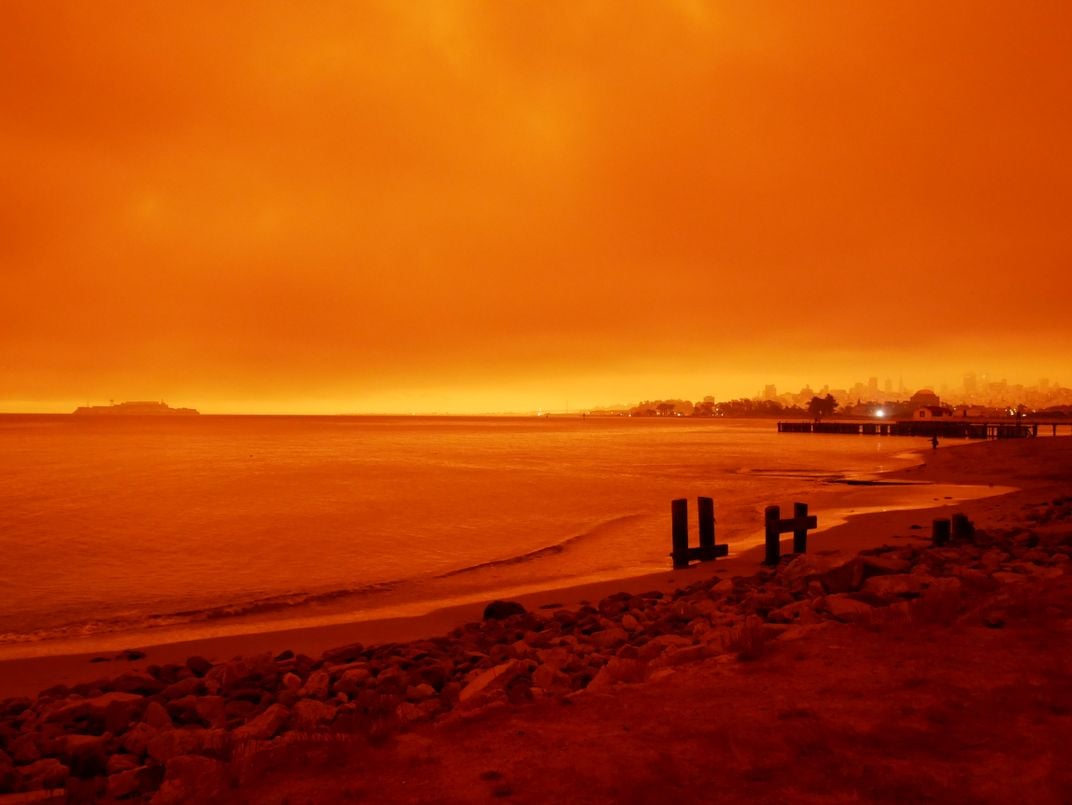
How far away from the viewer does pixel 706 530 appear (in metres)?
17.4

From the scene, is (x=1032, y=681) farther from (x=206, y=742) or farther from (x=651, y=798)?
(x=206, y=742)

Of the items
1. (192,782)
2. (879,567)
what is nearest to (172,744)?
(192,782)

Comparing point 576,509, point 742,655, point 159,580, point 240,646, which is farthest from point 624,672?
point 576,509

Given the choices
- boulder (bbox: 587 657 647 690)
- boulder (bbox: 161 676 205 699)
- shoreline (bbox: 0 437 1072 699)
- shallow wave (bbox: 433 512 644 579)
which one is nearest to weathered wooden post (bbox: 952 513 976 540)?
shoreline (bbox: 0 437 1072 699)

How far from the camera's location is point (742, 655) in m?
7.38

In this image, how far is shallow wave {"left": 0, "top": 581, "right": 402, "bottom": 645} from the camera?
13.3 m

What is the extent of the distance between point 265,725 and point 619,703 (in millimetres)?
3179

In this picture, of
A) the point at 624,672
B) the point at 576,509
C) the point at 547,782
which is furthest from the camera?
the point at 576,509

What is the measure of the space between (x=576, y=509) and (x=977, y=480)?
2063cm

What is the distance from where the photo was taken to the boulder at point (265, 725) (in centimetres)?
643

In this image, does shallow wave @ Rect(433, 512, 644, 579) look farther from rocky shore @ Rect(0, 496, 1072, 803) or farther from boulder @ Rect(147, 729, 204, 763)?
boulder @ Rect(147, 729, 204, 763)

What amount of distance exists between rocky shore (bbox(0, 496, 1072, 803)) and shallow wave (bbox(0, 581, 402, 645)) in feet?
16.2

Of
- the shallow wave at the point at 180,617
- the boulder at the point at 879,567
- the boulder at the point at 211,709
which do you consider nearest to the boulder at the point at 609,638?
the boulder at the point at 879,567

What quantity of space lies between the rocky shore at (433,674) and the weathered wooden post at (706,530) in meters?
5.06
